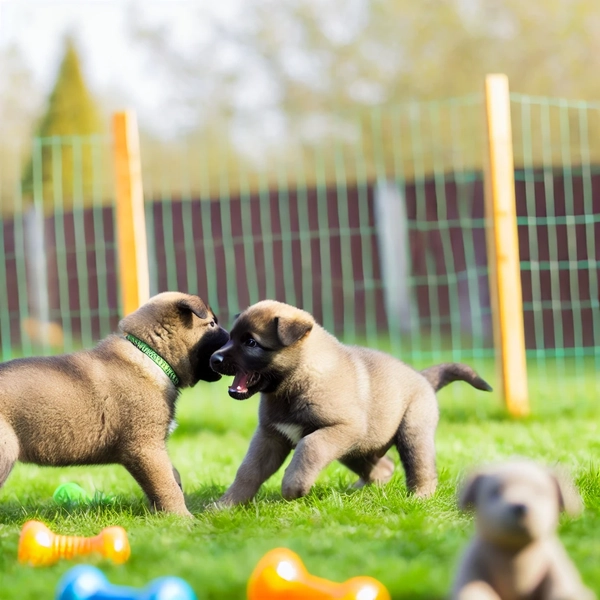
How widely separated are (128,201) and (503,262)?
9.45ft

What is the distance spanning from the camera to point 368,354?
4.31m

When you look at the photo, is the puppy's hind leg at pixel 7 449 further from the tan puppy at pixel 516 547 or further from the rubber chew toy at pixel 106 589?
the tan puppy at pixel 516 547

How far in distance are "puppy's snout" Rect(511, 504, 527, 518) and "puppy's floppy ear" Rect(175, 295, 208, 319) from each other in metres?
2.15

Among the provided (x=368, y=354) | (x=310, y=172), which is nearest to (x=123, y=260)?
(x=368, y=354)

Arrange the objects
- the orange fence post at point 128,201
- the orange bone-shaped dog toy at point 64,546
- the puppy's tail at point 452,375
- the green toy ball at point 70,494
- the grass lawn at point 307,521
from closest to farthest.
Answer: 1. the grass lawn at point 307,521
2. the orange bone-shaped dog toy at point 64,546
3. the green toy ball at point 70,494
4. the puppy's tail at point 452,375
5. the orange fence post at point 128,201

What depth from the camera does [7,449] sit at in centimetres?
356

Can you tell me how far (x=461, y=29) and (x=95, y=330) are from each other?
14.2 meters

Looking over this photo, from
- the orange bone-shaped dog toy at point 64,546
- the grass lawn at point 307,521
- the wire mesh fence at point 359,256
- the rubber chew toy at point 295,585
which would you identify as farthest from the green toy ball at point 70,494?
the wire mesh fence at point 359,256

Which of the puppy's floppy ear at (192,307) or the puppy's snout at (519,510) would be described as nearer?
the puppy's snout at (519,510)

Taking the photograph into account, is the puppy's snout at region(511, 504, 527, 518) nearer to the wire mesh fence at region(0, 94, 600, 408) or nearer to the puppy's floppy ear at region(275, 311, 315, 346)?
the puppy's floppy ear at region(275, 311, 315, 346)

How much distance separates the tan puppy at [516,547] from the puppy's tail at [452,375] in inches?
87.4

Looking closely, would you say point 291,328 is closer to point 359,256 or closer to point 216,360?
point 216,360

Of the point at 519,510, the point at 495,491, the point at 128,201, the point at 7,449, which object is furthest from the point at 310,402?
the point at 128,201

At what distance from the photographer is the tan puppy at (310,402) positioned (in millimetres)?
3859
